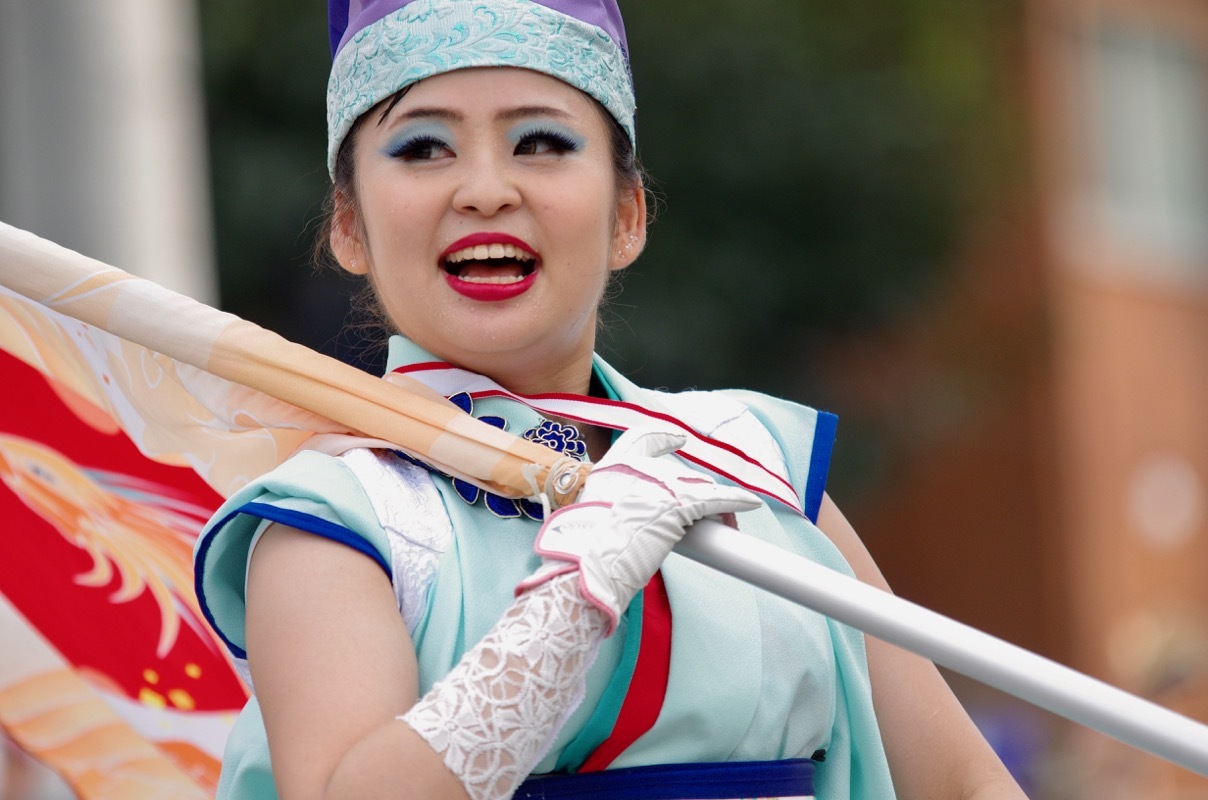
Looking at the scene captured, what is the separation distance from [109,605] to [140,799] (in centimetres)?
28

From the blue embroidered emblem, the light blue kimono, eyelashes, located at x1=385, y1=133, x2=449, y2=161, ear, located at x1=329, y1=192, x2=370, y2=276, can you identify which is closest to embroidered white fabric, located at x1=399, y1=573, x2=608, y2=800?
the light blue kimono

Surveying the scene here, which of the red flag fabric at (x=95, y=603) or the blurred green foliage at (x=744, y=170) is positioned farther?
the blurred green foliage at (x=744, y=170)

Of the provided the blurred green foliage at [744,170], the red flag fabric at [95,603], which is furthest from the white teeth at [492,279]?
the blurred green foliage at [744,170]

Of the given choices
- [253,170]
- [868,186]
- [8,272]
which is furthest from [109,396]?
[868,186]

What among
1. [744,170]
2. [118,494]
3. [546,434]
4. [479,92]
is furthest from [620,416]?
[744,170]

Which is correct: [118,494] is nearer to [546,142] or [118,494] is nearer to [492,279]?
[492,279]

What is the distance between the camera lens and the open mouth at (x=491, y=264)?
2.32m

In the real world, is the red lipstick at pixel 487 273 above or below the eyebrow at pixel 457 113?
below

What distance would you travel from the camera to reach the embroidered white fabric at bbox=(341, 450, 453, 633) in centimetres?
211

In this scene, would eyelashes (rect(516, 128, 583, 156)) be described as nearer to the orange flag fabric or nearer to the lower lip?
the lower lip

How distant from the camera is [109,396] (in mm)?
2482

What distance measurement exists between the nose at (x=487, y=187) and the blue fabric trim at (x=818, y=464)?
1.94 ft

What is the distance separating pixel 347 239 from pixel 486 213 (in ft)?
1.14

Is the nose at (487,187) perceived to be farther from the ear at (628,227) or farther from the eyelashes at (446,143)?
the ear at (628,227)
